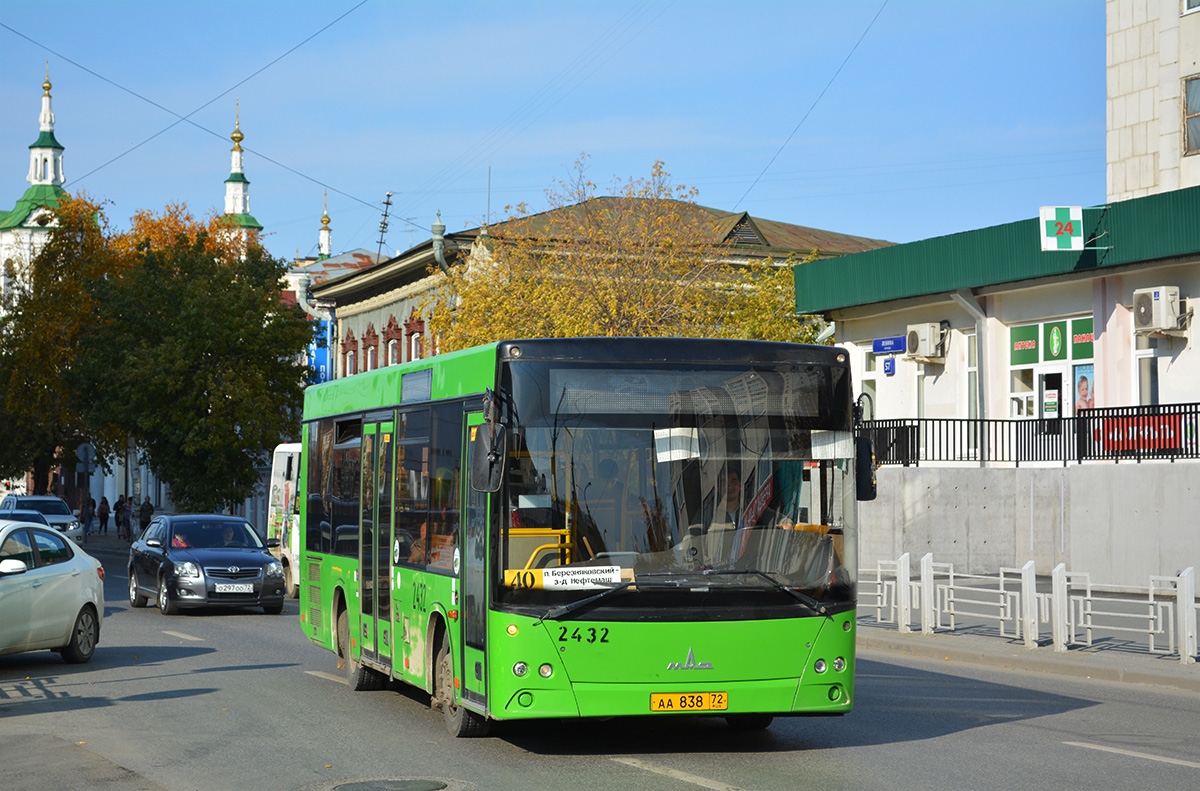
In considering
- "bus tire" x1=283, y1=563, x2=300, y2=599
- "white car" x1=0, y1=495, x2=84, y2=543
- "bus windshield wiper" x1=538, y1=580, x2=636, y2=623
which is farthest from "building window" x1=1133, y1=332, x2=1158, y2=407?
"white car" x1=0, y1=495, x2=84, y2=543

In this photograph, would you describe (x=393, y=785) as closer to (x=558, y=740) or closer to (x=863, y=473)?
(x=558, y=740)

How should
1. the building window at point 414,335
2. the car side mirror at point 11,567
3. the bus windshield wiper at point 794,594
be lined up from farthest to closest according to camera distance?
the building window at point 414,335 → the car side mirror at point 11,567 → the bus windshield wiper at point 794,594

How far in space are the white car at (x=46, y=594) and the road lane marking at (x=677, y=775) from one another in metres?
7.18

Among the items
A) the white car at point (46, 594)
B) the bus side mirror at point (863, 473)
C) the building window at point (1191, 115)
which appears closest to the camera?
the bus side mirror at point (863, 473)

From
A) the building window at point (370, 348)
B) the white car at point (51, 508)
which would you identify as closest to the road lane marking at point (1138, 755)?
the white car at point (51, 508)

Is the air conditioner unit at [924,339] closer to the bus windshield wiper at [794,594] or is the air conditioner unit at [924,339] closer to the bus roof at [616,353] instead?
the bus roof at [616,353]

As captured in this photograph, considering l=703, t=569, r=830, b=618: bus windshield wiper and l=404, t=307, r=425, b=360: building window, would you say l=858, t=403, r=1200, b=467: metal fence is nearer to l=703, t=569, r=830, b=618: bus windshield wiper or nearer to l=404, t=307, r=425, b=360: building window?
l=703, t=569, r=830, b=618: bus windshield wiper

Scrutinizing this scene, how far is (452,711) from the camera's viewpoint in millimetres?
10562

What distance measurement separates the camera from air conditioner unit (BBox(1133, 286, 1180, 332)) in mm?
27156

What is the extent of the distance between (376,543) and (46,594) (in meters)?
4.40

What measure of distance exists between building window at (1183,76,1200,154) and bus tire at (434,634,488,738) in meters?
25.9

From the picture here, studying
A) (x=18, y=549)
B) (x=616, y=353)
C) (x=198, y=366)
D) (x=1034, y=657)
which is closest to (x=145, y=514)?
(x=198, y=366)

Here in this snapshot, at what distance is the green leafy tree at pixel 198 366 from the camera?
153 feet

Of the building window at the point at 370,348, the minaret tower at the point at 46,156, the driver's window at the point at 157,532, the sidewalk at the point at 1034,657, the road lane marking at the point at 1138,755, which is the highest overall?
the minaret tower at the point at 46,156
